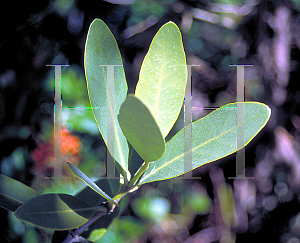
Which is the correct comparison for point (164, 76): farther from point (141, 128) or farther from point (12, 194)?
point (12, 194)

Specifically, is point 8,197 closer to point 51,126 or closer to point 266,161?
point 51,126

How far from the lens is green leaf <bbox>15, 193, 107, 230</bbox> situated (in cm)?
34

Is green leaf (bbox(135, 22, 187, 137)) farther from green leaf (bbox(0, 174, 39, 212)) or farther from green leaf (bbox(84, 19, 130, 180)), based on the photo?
green leaf (bbox(0, 174, 39, 212))

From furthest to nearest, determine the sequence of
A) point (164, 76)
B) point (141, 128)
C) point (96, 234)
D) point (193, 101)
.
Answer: point (193, 101), point (96, 234), point (164, 76), point (141, 128)

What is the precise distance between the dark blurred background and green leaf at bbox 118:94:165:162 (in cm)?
26

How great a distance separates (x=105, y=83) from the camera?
0.39 meters

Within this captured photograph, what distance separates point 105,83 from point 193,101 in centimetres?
29

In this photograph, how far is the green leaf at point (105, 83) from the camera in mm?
361

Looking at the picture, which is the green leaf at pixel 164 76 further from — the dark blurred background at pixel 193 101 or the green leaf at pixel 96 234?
the green leaf at pixel 96 234

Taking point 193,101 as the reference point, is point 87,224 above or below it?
below

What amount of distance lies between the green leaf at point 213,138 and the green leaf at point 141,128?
0.08 metres

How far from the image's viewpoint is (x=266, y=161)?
2.05 feet

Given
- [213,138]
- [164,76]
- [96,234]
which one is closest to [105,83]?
[164,76]

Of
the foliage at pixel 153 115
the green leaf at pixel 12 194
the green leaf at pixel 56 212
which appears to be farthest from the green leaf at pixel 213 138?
the green leaf at pixel 12 194
